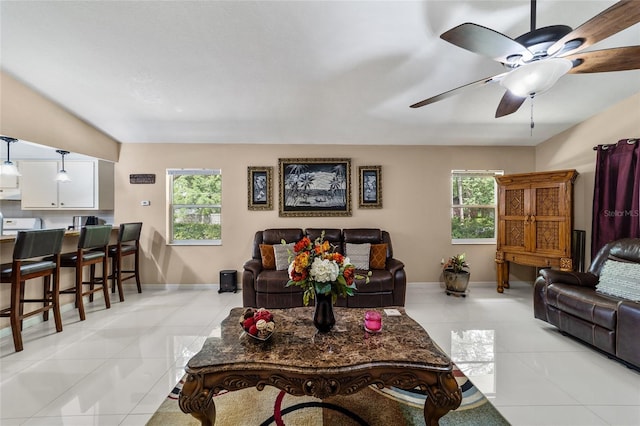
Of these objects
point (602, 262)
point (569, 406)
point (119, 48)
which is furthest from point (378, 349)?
point (119, 48)

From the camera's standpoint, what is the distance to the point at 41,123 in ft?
9.63

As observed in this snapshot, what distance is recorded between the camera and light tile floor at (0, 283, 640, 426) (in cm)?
167

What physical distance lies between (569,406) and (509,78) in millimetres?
2132

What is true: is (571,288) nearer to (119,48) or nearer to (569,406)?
(569,406)

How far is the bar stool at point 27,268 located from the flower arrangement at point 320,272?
102 inches

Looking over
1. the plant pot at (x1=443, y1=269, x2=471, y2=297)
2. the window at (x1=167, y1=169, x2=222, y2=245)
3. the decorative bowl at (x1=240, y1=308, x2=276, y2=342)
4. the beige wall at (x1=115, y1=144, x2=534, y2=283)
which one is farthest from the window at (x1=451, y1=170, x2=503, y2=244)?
the window at (x1=167, y1=169, x2=222, y2=245)

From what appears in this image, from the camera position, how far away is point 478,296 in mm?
3842

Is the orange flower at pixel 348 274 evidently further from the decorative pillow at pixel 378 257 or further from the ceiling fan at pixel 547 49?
the decorative pillow at pixel 378 257

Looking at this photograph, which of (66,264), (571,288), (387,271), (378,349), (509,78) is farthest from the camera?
(387,271)

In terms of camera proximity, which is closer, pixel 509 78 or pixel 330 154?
pixel 509 78

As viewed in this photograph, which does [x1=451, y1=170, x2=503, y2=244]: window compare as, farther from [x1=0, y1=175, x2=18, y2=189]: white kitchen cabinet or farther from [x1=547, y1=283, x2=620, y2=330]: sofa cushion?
[x1=0, y1=175, x2=18, y2=189]: white kitchen cabinet

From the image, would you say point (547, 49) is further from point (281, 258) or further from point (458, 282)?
point (281, 258)

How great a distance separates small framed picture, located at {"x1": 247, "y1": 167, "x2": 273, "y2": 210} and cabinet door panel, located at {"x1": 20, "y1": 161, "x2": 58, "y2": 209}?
315 cm
